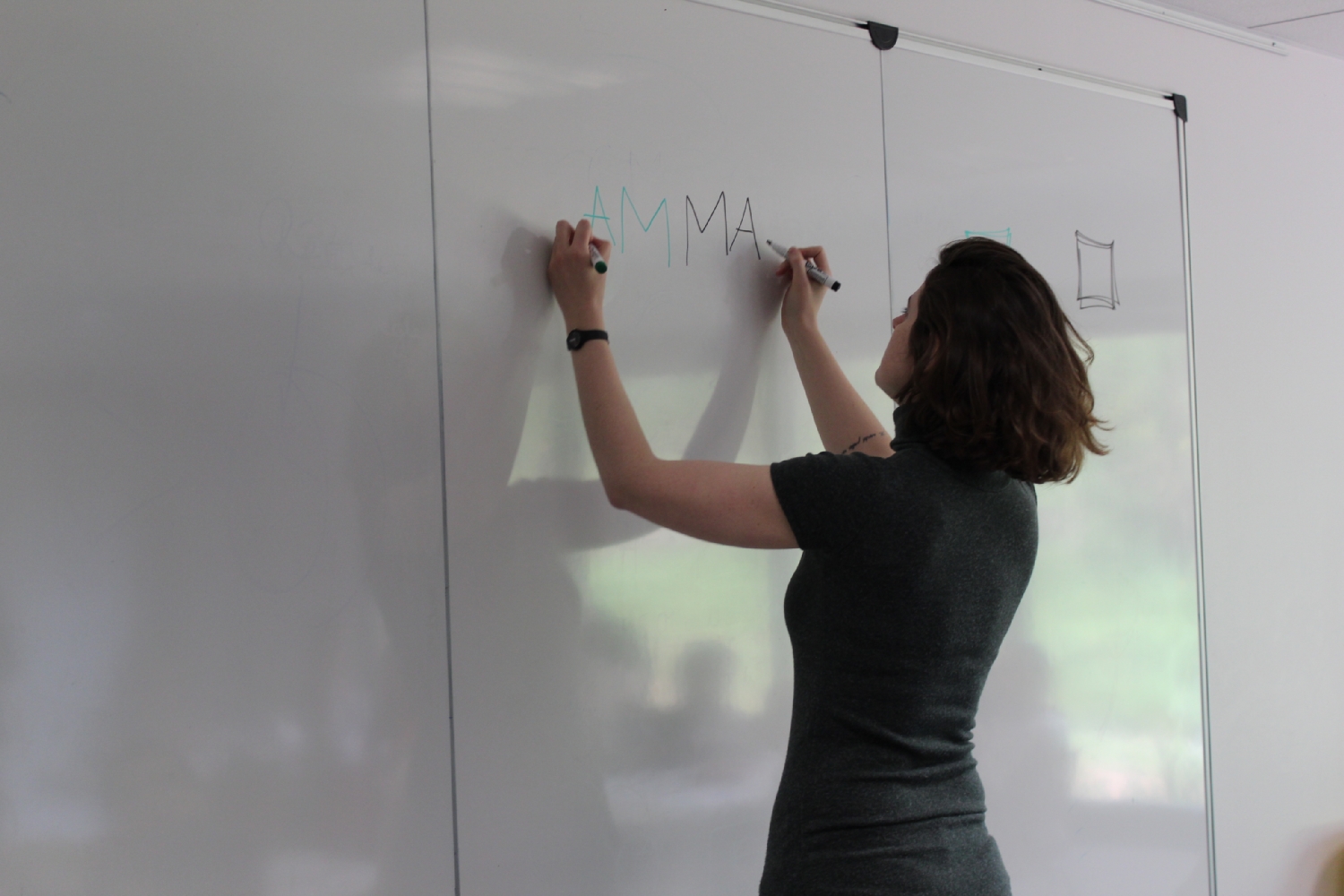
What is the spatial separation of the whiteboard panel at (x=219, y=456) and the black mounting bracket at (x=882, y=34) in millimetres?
731

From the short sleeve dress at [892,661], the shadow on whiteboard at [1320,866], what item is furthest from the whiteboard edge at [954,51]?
the shadow on whiteboard at [1320,866]

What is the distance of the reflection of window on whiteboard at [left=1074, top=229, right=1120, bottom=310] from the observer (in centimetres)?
182

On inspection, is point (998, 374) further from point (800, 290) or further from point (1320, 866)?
point (1320, 866)

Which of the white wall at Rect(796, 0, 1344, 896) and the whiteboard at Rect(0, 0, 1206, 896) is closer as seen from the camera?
the whiteboard at Rect(0, 0, 1206, 896)

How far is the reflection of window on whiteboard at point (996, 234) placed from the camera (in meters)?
1.69

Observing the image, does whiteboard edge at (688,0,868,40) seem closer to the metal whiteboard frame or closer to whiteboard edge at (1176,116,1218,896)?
the metal whiteboard frame

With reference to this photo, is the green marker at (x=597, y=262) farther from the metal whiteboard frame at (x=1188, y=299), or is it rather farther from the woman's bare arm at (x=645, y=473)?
the metal whiteboard frame at (x=1188, y=299)

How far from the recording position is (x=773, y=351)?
Result: 4.86 feet

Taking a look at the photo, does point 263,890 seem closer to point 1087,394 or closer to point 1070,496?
point 1087,394

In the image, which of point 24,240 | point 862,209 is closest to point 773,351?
point 862,209

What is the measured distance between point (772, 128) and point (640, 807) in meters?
0.96

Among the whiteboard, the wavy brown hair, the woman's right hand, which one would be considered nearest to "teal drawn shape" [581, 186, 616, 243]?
the whiteboard

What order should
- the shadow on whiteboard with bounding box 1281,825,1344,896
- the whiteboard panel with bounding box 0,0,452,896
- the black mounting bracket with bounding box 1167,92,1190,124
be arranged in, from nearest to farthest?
the whiteboard panel with bounding box 0,0,452,896 < the black mounting bracket with bounding box 1167,92,1190,124 < the shadow on whiteboard with bounding box 1281,825,1344,896

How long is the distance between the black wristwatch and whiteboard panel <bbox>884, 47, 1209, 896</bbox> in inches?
23.9
